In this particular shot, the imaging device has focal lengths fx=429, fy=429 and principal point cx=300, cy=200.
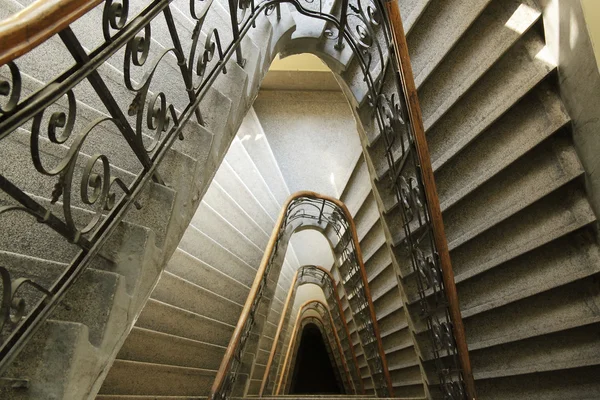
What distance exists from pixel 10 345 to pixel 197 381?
3.32 m

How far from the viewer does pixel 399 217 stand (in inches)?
153

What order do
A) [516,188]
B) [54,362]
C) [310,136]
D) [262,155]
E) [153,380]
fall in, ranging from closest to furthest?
[54,362], [516,188], [153,380], [262,155], [310,136]

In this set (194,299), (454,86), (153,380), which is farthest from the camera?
(194,299)

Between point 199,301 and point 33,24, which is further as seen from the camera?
point 199,301

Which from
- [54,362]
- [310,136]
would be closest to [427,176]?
[54,362]

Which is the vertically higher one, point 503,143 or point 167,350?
A: point 503,143

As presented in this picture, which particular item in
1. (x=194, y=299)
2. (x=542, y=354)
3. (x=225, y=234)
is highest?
(x=225, y=234)

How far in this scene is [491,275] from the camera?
128 inches

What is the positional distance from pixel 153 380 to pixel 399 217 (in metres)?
2.57

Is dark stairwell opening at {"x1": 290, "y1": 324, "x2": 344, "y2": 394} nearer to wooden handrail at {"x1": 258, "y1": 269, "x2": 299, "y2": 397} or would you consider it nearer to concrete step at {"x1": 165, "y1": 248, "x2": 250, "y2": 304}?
wooden handrail at {"x1": 258, "y1": 269, "x2": 299, "y2": 397}

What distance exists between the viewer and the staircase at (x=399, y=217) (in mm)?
1749

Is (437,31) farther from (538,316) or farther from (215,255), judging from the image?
(215,255)

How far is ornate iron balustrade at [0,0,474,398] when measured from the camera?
4.02ft

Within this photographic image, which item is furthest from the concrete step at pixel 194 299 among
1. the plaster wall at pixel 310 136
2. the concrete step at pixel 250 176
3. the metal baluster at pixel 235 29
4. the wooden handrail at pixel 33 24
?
the plaster wall at pixel 310 136
